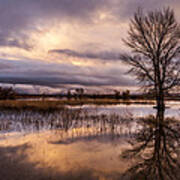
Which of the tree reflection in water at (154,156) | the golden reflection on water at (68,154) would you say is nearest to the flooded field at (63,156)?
the golden reflection on water at (68,154)

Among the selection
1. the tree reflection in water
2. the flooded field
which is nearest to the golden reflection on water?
the flooded field

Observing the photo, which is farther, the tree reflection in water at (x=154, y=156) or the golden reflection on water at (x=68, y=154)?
the golden reflection on water at (x=68, y=154)

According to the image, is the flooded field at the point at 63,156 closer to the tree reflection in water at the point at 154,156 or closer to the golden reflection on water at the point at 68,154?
the golden reflection on water at the point at 68,154

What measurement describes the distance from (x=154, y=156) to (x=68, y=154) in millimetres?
2499

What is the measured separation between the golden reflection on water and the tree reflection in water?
0.36 meters

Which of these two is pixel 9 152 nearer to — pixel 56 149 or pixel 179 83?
pixel 56 149

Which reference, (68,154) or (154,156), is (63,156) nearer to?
(68,154)

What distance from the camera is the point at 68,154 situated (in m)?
5.44

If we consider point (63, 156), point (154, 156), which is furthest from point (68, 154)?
point (154, 156)

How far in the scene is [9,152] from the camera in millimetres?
5527

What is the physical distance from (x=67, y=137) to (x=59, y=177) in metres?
3.72

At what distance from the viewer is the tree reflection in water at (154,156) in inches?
160

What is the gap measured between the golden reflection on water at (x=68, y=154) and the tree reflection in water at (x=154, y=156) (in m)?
0.36

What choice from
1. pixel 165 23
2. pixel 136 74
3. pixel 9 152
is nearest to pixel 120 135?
pixel 9 152
